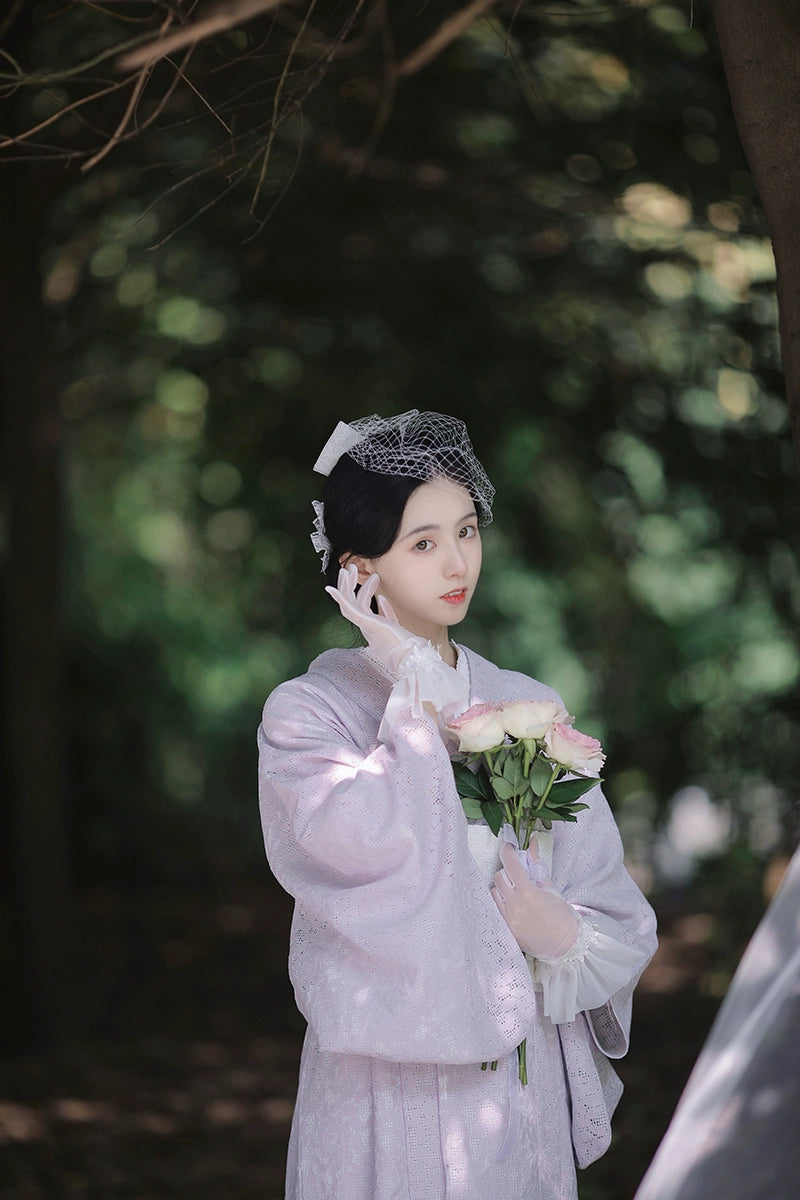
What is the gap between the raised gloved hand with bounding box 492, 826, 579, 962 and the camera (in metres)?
1.88

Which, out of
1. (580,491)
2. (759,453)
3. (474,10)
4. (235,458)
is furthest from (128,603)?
(474,10)

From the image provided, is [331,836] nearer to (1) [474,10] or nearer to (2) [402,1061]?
(2) [402,1061]

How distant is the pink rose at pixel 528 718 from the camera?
1861mm

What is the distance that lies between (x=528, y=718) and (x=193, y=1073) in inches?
155

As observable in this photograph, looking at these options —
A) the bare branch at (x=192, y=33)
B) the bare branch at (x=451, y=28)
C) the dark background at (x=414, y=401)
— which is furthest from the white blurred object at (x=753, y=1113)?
the dark background at (x=414, y=401)

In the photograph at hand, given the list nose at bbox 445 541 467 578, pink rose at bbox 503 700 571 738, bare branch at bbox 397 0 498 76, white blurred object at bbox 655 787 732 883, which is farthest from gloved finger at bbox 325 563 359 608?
white blurred object at bbox 655 787 732 883

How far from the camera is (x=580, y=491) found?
6.28 m

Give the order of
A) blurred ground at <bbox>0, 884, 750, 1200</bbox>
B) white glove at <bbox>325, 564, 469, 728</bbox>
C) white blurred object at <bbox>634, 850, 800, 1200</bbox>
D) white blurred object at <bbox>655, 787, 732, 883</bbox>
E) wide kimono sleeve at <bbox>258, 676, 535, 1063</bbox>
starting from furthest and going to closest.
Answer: white blurred object at <bbox>655, 787, 732, 883</bbox> < blurred ground at <bbox>0, 884, 750, 1200</bbox> < white glove at <bbox>325, 564, 469, 728</bbox> < wide kimono sleeve at <bbox>258, 676, 535, 1063</bbox> < white blurred object at <bbox>634, 850, 800, 1200</bbox>

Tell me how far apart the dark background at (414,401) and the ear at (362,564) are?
171cm

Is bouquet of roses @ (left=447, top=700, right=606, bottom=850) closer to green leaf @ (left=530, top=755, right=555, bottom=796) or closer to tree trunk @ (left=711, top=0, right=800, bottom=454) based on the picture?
green leaf @ (left=530, top=755, right=555, bottom=796)

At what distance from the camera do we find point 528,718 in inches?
73.3

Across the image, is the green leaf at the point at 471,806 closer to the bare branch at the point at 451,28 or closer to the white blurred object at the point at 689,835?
the bare branch at the point at 451,28

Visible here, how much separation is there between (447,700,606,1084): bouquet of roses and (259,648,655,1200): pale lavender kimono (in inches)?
2.6

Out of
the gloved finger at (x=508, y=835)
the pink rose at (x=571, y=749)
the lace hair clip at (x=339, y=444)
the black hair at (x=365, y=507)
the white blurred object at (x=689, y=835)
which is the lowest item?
the white blurred object at (x=689, y=835)
